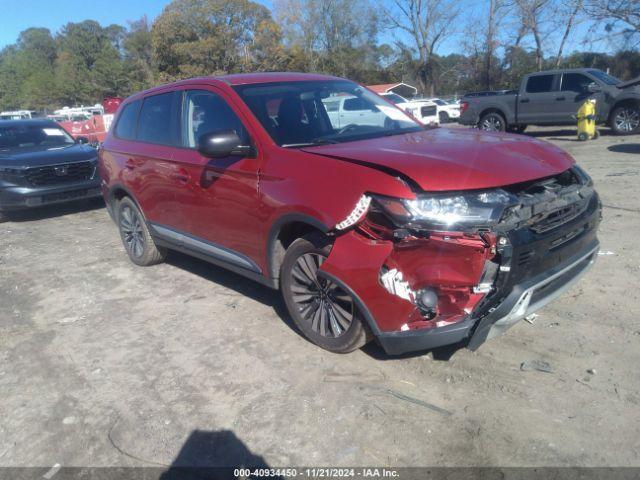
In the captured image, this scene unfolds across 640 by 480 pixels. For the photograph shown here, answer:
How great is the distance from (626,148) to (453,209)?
10571mm

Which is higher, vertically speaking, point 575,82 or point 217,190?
point 575,82

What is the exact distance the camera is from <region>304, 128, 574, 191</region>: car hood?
2.87 meters

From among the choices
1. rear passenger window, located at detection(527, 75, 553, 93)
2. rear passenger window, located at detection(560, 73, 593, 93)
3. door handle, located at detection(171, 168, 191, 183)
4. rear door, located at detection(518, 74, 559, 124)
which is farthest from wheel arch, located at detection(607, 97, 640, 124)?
door handle, located at detection(171, 168, 191, 183)

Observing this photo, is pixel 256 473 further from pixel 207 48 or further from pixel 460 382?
pixel 207 48

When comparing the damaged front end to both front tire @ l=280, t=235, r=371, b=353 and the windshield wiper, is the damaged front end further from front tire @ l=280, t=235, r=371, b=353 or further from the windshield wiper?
the windshield wiper

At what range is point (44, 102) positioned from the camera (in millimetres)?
69812

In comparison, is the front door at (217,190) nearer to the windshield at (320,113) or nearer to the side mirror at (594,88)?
the windshield at (320,113)

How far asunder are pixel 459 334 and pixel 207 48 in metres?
45.0

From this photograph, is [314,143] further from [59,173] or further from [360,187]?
[59,173]

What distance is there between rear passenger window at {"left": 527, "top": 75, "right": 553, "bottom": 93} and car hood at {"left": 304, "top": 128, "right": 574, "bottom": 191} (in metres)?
12.6

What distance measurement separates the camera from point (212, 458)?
9.11ft

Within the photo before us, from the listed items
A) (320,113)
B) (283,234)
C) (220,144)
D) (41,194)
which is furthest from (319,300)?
(41,194)

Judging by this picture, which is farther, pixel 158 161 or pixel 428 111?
pixel 428 111

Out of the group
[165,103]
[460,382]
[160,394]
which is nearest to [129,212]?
[165,103]
